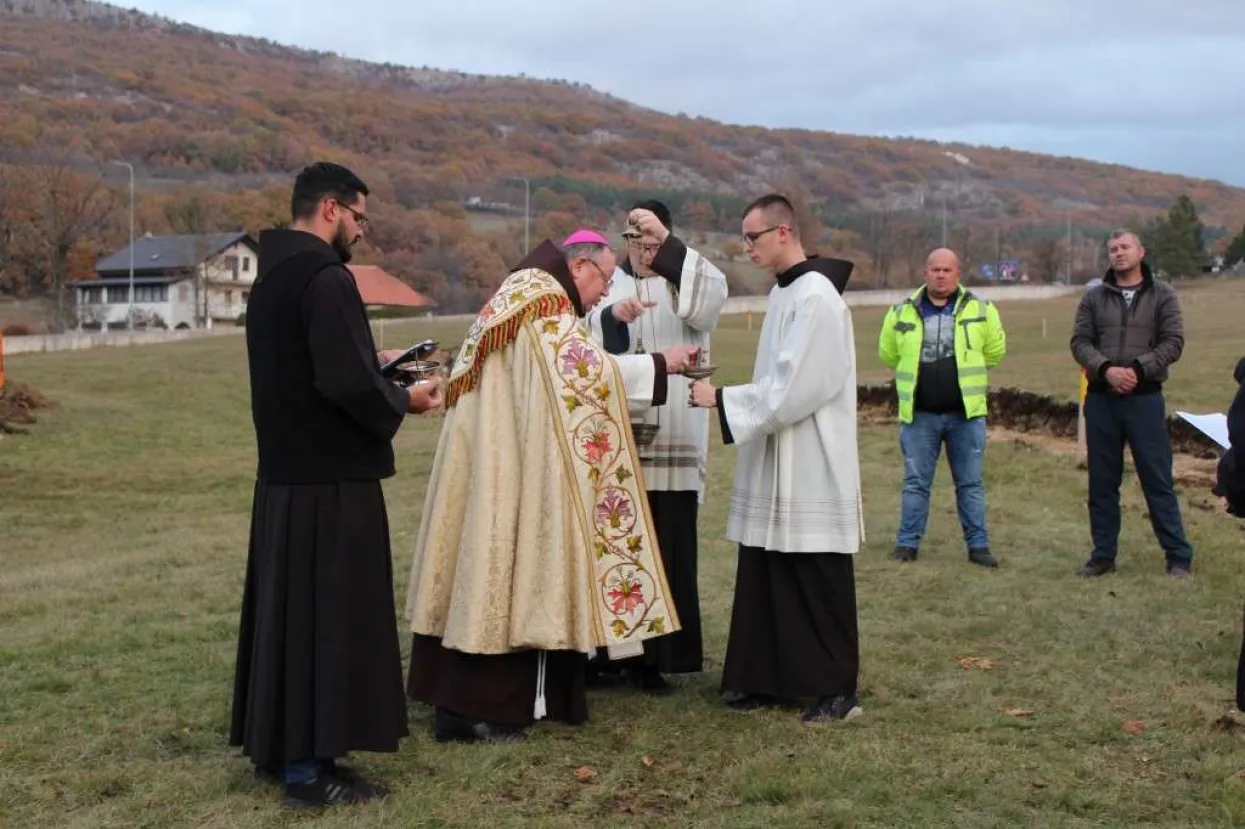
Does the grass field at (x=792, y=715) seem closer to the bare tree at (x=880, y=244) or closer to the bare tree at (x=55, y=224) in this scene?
the bare tree at (x=55, y=224)

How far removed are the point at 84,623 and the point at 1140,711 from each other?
20.2 ft

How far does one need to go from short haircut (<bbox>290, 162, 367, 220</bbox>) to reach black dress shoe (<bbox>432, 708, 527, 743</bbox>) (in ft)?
7.62

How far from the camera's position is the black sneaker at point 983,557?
960cm

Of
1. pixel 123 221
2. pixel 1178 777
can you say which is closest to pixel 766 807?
pixel 1178 777

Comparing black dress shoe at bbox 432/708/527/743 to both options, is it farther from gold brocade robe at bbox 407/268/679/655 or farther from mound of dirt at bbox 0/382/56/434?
mound of dirt at bbox 0/382/56/434

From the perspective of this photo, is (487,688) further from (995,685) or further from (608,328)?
(995,685)

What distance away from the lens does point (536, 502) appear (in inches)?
223

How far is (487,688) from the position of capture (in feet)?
18.9

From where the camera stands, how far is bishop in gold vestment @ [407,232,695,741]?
5.64 metres

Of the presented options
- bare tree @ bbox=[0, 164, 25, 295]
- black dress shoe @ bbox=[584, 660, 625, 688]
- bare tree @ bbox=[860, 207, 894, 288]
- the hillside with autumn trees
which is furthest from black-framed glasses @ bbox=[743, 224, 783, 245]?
bare tree @ bbox=[860, 207, 894, 288]

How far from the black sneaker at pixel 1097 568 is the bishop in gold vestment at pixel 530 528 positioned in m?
4.32

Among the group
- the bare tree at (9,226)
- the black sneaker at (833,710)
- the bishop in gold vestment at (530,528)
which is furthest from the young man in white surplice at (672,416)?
the bare tree at (9,226)

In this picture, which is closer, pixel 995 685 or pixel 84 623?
pixel 995 685

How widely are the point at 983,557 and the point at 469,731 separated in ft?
17.0
